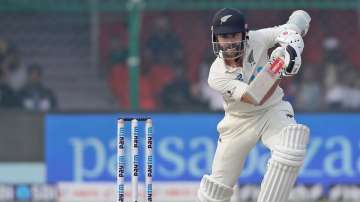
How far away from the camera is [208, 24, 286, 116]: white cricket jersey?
7.02 m

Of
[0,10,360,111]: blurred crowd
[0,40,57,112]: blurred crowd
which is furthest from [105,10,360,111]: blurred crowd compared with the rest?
[0,40,57,112]: blurred crowd

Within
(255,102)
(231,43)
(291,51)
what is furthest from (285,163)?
(231,43)

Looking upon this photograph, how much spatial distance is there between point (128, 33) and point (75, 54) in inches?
30.7

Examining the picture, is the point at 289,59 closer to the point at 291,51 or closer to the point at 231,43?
the point at 291,51

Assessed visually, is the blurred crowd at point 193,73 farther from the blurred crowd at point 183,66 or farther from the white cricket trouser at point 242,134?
the white cricket trouser at point 242,134

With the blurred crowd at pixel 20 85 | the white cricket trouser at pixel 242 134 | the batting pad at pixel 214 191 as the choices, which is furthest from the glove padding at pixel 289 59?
the blurred crowd at pixel 20 85

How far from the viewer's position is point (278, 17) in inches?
508

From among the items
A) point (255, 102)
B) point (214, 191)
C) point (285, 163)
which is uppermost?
point (255, 102)

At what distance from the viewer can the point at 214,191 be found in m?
7.35

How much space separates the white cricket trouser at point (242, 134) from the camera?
23.6 feet

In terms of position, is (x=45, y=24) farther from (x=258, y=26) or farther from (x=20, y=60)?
(x=258, y=26)

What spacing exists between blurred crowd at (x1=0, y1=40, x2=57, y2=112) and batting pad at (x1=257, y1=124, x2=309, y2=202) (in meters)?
5.16

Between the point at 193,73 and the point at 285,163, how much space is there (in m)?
6.14

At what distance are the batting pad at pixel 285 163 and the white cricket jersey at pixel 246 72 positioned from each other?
0.37 meters
